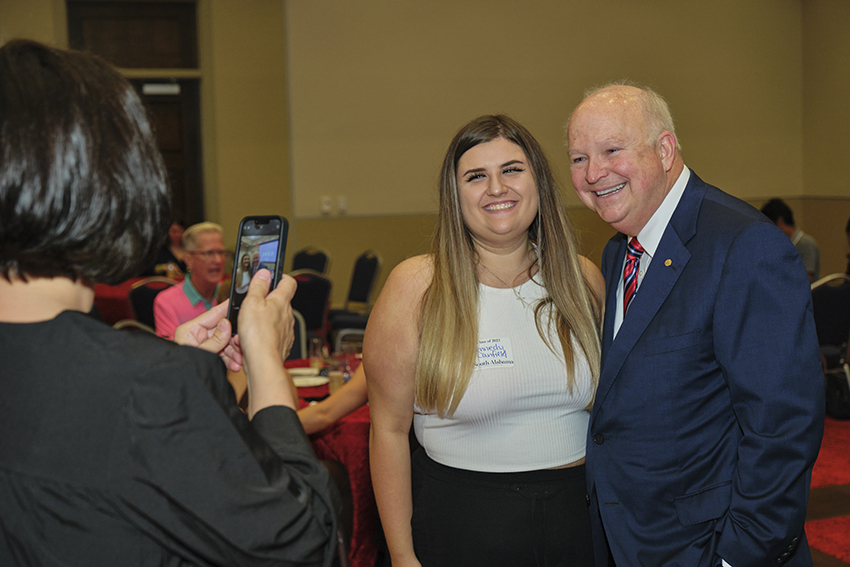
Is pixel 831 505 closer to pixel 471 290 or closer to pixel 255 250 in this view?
pixel 471 290

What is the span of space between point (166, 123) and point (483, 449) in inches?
298

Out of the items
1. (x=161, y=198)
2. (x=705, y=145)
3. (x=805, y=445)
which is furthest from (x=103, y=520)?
(x=705, y=145)

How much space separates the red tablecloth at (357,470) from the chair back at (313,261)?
488cm

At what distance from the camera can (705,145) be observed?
10023 mm

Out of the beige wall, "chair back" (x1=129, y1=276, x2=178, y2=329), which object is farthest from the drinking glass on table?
the beige wall

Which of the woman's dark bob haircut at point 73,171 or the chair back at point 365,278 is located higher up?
the woman's dark bob haircut at point 73,171

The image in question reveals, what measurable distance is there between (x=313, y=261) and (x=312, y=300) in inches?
75.9

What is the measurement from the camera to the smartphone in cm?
125

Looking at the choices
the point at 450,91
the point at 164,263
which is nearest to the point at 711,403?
the point at 164,263

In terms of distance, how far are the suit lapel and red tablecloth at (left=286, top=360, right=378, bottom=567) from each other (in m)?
1.35

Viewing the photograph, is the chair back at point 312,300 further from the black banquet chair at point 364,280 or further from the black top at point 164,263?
the black top at point 164,263

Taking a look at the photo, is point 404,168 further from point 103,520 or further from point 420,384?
point 103,520

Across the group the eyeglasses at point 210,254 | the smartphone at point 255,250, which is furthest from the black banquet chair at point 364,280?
the smartphone at point 255,250

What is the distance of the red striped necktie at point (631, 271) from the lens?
1758mm
